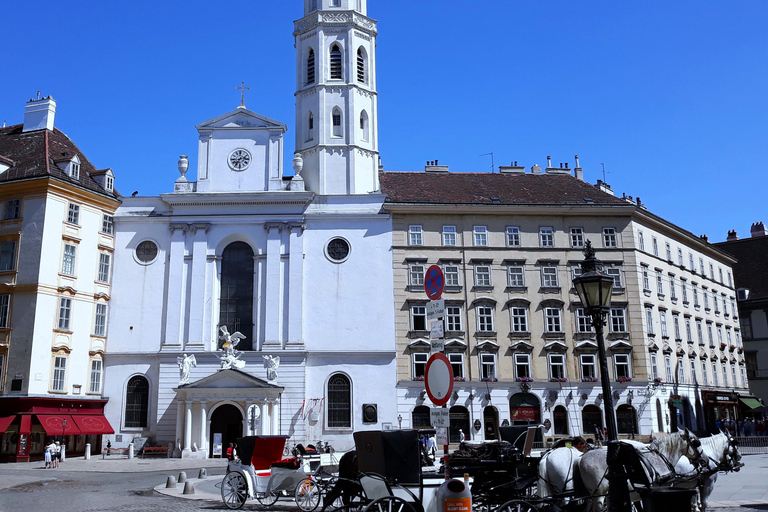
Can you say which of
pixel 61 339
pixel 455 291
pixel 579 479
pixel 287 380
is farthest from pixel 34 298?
pixel 579 479

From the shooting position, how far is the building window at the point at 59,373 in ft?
127

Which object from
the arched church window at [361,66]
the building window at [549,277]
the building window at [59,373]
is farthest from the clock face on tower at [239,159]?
the building window at [549,277]

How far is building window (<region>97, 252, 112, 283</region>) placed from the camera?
42.8 m

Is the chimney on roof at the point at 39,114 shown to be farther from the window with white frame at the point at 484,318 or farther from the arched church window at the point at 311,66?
the window with white frame at the point at 484,318

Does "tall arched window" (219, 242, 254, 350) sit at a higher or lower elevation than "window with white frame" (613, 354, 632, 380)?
higher

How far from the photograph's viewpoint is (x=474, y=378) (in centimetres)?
4156

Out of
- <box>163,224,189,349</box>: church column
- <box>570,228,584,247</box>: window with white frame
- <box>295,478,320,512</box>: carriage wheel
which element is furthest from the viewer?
<box>570,228,584,247</box>: window with white frame

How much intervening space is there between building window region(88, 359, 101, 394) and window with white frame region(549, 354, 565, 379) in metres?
26.0

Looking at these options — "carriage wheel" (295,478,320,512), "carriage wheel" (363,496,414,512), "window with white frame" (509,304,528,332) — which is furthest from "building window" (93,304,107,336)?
"carriage wheel" (363,496,414,512)

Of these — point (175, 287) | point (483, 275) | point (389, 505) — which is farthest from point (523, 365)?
point (389, 505)

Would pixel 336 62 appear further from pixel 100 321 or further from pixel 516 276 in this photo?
pixel 100 321

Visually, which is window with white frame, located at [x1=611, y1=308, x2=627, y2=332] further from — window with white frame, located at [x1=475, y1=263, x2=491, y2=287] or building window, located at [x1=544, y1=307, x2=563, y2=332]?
window with white frame, located at [x1=475, y1=263, x2=491, y2=287]

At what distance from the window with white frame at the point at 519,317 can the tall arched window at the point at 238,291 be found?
50.4 ft

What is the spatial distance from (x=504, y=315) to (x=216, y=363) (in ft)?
55.3
